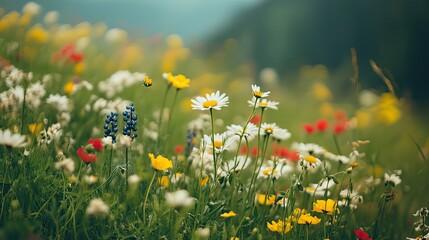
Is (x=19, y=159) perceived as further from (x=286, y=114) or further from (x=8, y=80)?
(x=286, y=114)

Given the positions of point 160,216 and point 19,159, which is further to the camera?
point 19,159

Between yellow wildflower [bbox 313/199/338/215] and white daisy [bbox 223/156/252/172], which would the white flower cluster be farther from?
yellow wildflower [bbox 313/199/338/215]

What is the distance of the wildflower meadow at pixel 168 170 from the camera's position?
153cm

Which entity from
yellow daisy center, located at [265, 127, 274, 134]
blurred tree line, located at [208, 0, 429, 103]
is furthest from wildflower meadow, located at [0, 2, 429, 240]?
blurred tree line, located at [208, 0, 429, 103]

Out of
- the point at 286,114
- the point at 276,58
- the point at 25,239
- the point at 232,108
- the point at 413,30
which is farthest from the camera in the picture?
the point at 276,58

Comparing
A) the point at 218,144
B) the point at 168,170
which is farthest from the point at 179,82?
the point at 168,170

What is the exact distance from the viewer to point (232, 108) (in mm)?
4934

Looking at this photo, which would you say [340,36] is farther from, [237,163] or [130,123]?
A: [130,123]

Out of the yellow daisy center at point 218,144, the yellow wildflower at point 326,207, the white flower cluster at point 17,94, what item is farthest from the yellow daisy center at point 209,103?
the white flower cluster at point 17,94

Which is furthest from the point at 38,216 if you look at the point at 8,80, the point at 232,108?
the point at 232,108

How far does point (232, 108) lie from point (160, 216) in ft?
11.4

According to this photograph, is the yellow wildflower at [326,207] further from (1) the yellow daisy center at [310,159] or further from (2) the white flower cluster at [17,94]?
(2) the white flower cluster at [17,94]

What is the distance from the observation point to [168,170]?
5.73 ft

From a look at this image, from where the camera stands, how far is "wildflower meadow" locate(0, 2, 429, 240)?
1533 mm
